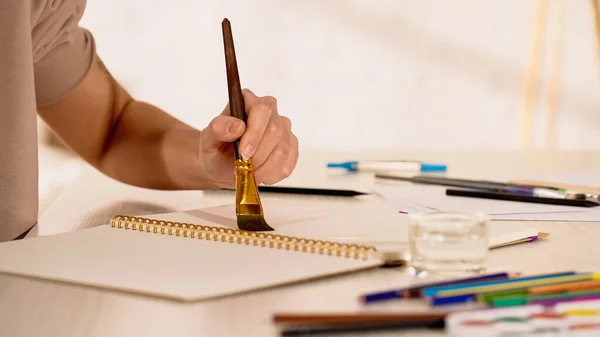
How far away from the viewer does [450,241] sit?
1.72ft

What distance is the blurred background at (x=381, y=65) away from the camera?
135 inches


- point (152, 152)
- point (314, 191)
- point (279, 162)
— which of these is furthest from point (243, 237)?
point (152, 152)

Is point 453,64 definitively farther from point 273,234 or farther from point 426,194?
point 273,234

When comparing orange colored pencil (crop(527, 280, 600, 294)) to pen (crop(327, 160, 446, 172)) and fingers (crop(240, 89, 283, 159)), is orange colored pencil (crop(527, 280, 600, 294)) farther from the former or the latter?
pen (crop(327, 160, 446, 172))

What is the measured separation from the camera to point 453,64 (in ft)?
11.4

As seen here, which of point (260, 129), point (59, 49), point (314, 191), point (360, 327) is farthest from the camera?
point (59, 49)

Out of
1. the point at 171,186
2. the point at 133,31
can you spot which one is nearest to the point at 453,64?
the point at 133,31

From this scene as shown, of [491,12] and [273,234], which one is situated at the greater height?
[491,12]

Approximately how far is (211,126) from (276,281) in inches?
11.5

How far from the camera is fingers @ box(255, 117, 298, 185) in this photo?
2.85ft

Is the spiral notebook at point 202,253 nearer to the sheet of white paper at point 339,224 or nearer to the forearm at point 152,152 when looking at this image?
the sheet of white paper at point 339,224

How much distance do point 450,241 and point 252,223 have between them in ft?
0.67

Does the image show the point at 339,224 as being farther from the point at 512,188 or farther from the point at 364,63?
the point at 364,63

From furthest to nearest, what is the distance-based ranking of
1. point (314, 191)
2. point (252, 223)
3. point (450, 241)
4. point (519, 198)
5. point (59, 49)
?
point (59, 49), point (314, 191), point (519, 198), point (252, 223), point (450, 241)
